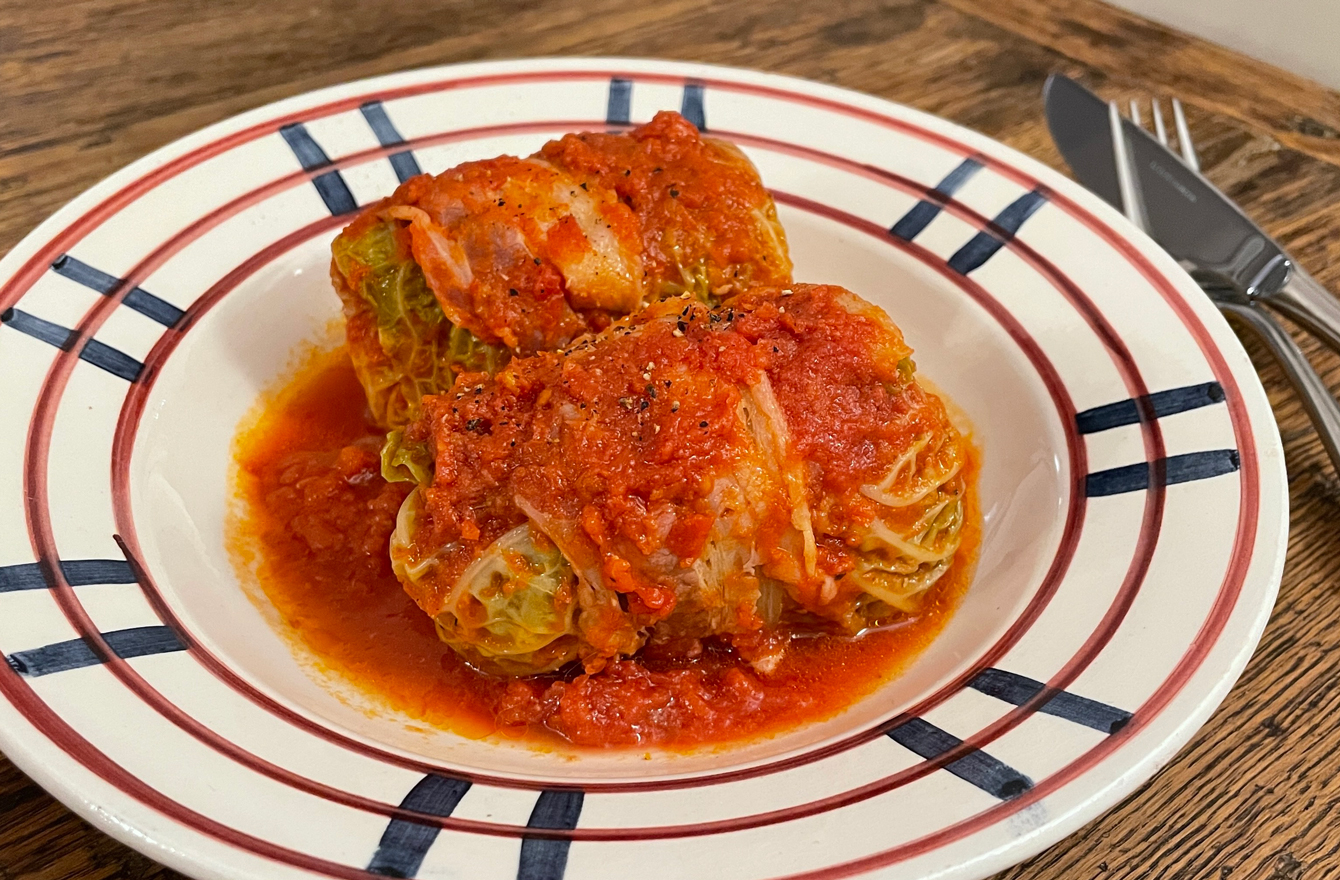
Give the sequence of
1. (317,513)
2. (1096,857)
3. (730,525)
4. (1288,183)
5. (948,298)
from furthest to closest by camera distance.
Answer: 1. (1288,183)
2. (948,298)
3. (317,513)
4. (730,525)
5. (1096,857)

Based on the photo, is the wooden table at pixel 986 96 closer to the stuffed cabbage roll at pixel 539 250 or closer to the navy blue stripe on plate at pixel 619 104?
the navy blue stripe on plate at pixel 619 104

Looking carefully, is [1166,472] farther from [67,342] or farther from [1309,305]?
[67,342]

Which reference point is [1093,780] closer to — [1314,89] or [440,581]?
[440,581]

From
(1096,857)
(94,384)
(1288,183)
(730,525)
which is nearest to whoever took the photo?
(1096,857)

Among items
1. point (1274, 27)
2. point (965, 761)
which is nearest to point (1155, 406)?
point (965, 761)

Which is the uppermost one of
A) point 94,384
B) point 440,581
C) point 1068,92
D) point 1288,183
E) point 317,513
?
point 1068,92

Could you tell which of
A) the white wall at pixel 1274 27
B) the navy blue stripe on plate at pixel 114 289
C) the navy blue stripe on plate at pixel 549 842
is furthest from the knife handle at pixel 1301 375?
the white wall at pixel 1274 27

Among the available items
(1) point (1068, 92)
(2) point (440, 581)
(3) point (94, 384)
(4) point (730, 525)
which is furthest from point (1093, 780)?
(1) point (1068, 92)

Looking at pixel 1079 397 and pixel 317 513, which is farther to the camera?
pixel 317 513
